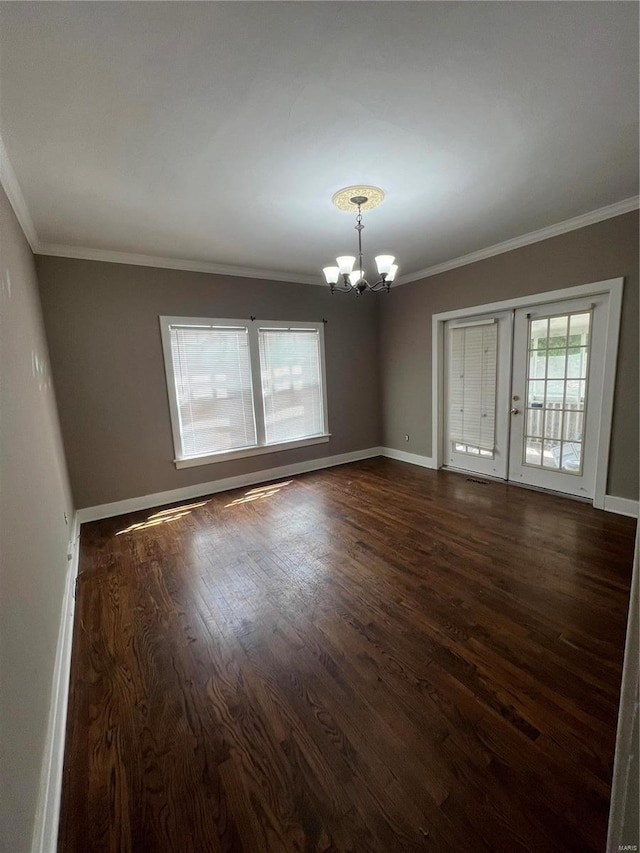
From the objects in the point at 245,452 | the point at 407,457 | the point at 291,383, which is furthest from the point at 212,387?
the point at 407,457

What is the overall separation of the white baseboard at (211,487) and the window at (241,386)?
→ 0.31m

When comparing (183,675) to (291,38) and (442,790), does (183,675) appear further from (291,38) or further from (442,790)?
(291,38)

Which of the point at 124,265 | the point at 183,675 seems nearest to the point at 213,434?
the point at 124,265

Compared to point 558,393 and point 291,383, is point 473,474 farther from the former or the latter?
point 291,383

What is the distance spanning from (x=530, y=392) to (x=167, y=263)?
421 cm

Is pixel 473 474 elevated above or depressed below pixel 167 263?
below

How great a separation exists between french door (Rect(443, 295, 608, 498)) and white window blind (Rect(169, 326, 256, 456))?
273cm

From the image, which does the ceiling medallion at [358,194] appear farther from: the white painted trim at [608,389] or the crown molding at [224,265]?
the white painted trim at [608,389]

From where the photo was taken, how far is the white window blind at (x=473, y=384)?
4035mm

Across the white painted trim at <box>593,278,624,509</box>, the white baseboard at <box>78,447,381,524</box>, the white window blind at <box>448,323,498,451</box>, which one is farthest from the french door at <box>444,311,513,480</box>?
the white baseboard at <box>78,447,381,524</box>

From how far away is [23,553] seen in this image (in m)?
1.35

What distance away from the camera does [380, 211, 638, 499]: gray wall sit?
9.53ft

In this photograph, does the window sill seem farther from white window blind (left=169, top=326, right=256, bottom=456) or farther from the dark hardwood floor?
the dark hardwood floor

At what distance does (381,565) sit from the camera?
248 centimetres
